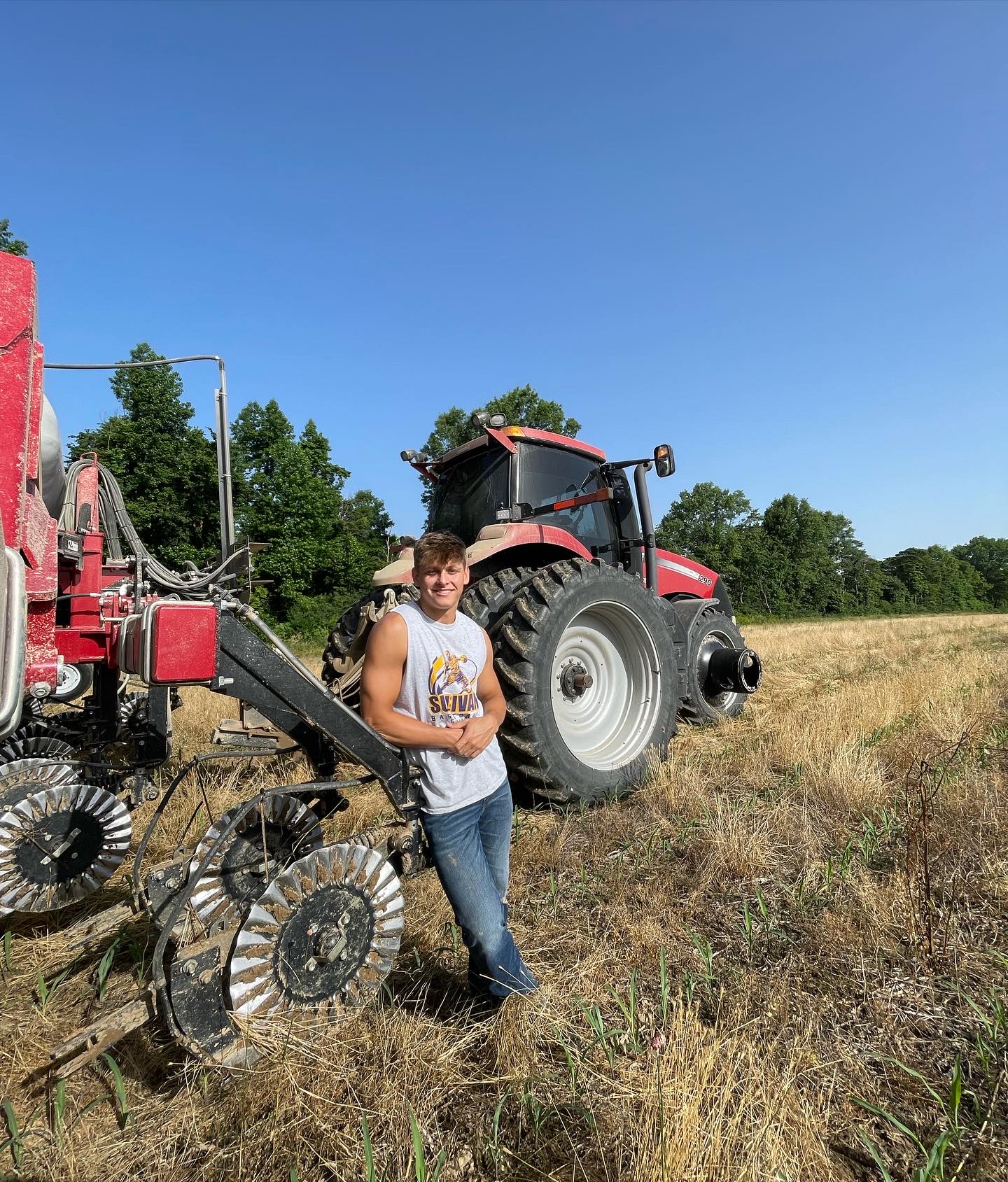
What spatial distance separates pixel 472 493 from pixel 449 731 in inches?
116

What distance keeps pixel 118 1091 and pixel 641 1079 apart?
45.9 inches

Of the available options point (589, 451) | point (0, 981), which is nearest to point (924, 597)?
point (589, 451)

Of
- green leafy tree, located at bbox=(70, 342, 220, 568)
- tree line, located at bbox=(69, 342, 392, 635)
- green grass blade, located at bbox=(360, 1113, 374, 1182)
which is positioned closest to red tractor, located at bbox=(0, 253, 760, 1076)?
green grass blade, located at bbox=(360, 1113, 374, 1182)

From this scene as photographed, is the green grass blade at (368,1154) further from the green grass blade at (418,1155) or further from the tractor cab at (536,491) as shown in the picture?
the tractor cab at (536,491)

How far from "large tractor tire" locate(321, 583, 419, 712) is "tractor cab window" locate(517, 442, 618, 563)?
3.84ft

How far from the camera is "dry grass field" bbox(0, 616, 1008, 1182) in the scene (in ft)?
4.27

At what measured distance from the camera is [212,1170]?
1.32 m

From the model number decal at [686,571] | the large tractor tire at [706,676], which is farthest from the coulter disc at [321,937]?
the model number decal at [686,571]

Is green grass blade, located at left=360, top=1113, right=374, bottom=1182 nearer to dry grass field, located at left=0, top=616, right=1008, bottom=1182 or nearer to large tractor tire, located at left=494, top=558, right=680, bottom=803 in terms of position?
dry grass field, located at left=0, top=616, right=1008, bottom=1182

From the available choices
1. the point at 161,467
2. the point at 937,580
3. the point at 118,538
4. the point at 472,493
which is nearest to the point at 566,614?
the point at 472,493

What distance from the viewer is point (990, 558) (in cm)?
7838

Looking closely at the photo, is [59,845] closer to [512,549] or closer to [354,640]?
[354,640]

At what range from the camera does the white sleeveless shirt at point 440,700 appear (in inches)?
70.7

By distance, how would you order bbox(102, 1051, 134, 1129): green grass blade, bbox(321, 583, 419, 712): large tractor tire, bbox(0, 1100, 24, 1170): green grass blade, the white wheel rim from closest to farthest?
bbox(0, 1100, 24, 1170): green grass blade
bbox(102, 1051, 134, 1129): green grass blade
bbox(321, 583, 419, 712): large tractor tire
the white wheel rim
